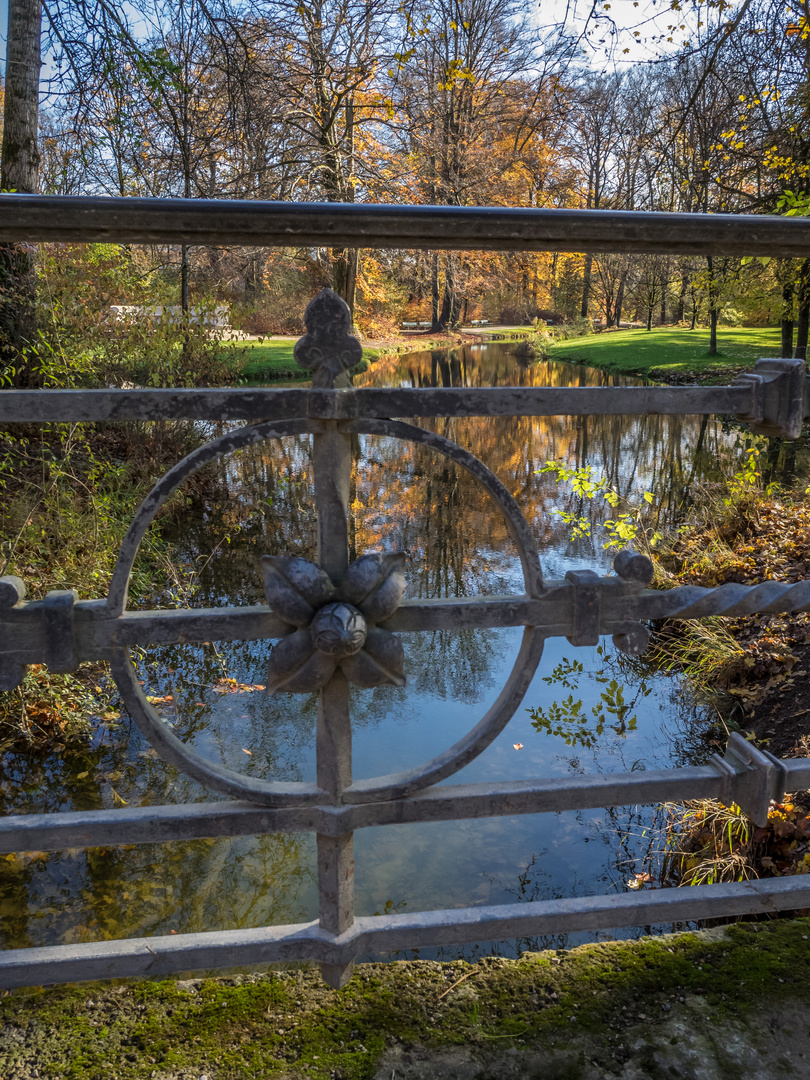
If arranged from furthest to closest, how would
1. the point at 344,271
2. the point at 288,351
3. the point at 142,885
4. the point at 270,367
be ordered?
the point at 288,351
the point at 270,367
the point at 344,271
the point at 142,885

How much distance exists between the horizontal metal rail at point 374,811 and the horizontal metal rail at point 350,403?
2.22ft

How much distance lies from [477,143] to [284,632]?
1991 centimetres

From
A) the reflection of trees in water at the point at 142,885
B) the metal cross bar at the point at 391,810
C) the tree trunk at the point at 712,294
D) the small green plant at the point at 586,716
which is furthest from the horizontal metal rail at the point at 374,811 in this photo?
the tree trunk at the point at 712,294

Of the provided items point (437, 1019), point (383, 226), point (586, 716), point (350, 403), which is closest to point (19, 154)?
point (586, 716)

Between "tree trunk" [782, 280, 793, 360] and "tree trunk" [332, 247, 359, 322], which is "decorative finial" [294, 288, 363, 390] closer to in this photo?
"tree trunk" [782, 280, 793, 360]

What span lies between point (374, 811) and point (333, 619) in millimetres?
415

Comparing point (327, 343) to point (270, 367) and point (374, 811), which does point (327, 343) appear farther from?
point (270, 367)

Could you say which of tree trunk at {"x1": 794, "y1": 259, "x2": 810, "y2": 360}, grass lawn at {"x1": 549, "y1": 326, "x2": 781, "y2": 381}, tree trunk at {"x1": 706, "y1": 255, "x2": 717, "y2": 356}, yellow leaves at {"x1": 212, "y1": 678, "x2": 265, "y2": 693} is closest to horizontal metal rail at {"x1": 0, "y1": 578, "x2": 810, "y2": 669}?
yellow leaves at {"x1": 212, "y1": 678, "x2": 265, "y2": 693}

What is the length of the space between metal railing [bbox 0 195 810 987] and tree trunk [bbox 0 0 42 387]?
Answer: 5.98 metres

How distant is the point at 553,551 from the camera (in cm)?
758

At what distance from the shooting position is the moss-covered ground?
1421 mm

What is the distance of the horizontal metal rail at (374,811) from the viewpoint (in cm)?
134

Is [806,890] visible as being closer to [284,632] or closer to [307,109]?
[284,632]

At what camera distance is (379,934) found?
4.83ft
